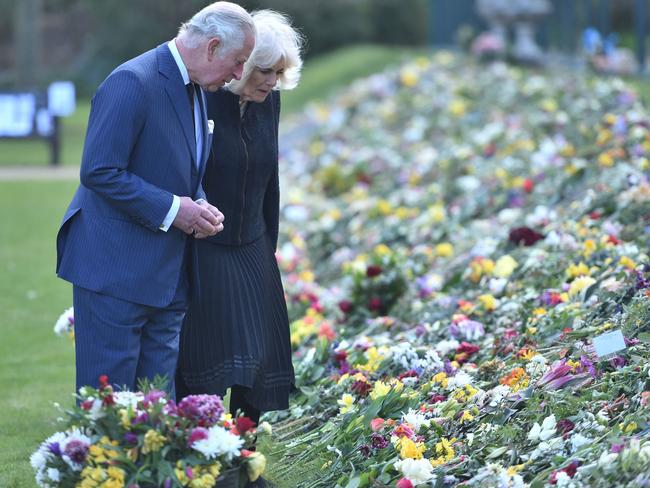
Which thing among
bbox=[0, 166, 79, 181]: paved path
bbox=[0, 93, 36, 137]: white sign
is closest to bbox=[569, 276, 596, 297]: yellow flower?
bbox=[0, 166, 79, 181]: paved path

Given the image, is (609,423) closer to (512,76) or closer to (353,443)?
(353,443)

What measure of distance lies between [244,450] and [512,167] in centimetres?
562

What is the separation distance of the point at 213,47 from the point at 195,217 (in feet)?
1.76

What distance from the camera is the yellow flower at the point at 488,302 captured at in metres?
5.37

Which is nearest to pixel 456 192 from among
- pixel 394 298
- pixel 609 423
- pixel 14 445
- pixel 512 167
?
pixel 512 167

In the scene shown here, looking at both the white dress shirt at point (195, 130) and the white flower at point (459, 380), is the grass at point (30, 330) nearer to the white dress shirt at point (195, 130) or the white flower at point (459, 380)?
the white flower at point (459, 380)

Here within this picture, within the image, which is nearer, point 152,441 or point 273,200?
point 152,441

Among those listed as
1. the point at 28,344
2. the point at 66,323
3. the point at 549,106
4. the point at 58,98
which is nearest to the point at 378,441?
the point at 66,323

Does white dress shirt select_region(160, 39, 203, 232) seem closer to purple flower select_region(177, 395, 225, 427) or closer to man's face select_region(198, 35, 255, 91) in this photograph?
man's face select_region(198, 35, 255, 91)

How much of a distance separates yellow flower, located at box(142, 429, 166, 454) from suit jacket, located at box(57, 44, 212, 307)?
593 millimetres

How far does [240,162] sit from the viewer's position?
4.16 m

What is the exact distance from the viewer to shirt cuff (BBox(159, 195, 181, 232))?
11.9 ft

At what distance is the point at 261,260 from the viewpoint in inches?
170

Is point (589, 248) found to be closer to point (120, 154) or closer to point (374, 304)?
point (374, 304)
